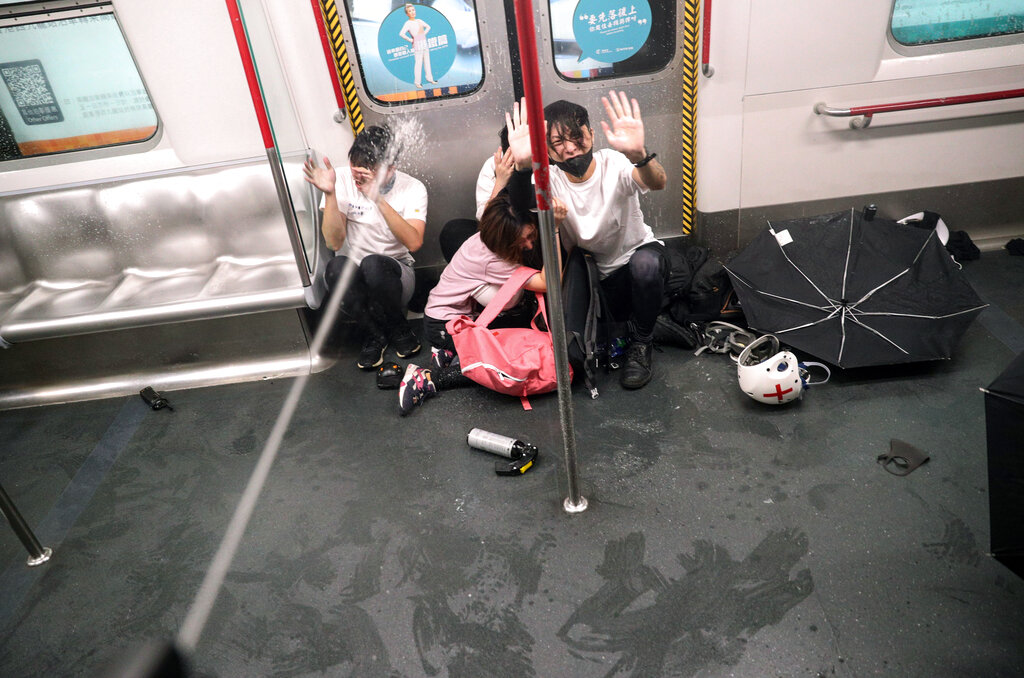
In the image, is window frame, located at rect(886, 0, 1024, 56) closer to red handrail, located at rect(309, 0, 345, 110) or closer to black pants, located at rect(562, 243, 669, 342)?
black pants, located at rect(562, 243, 669, 342)

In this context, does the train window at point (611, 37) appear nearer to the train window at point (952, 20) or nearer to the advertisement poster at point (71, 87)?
the train window at point (952, 20)

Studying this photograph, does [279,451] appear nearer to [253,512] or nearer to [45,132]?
[253,512]

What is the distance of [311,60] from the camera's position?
3709 millimetres

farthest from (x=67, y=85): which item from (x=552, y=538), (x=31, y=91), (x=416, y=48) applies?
(x=552, y=538)

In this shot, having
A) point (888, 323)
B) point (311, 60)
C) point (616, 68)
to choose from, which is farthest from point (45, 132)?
point (888, 323)

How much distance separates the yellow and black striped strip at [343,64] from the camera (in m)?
3.66

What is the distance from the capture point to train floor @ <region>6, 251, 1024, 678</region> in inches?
83.0

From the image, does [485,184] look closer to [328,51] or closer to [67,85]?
[328,51]

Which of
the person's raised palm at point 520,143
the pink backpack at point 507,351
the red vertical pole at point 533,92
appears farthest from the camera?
the pink backpack at point 507,351

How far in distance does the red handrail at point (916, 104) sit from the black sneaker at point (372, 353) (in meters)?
2.89

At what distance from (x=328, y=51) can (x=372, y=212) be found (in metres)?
0.90

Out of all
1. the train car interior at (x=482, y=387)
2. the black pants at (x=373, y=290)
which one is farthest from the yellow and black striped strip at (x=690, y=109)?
the black pants at (x=373, y=290)

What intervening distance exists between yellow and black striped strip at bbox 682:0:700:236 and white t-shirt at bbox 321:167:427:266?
162 centimetres

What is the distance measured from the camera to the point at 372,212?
12.6 feet
